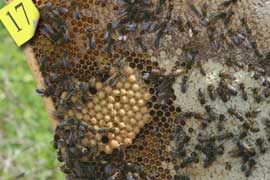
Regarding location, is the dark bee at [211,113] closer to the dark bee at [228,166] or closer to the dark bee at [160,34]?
the dark bee at [228,166]

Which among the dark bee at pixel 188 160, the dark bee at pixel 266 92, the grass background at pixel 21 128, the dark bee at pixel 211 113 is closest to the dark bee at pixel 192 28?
the dark bee at pixel 211 113

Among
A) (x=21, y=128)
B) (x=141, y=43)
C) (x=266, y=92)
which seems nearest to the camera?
(x=266, y=92)

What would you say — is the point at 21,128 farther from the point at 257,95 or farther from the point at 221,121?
the point at 257,95

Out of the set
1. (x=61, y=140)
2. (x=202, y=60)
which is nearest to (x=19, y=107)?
(x=61, y=140)

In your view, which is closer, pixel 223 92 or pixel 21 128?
pixel 223 92

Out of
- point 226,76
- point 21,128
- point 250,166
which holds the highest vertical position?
point 226,76

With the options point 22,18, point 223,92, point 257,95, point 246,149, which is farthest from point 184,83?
point 22,18

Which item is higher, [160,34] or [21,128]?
[160,34]
